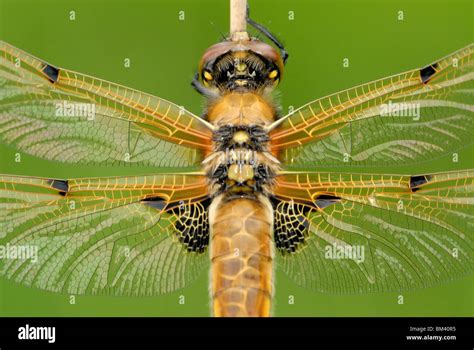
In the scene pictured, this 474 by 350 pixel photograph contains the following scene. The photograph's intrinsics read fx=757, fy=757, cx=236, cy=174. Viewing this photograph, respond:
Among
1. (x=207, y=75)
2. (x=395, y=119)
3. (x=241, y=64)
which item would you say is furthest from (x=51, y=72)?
(x=395, y=119)

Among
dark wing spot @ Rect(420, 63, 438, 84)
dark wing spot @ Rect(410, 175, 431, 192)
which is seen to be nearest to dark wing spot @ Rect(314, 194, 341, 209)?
dark wing spot @ Rect(410, 175, 431, 192)

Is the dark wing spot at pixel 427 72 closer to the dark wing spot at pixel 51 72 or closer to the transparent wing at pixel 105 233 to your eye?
the transparent wing at pixel 105 233

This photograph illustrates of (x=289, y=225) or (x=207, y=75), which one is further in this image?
(x=207, y=75)

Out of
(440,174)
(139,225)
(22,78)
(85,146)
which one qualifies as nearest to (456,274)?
(440,174)

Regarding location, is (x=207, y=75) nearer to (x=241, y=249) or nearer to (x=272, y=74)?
(x=272, y=74)

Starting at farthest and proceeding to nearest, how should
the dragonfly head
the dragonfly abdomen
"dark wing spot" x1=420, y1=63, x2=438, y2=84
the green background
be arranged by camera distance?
the green background, the dragonfly head, "dark wing spot" x1=420, y1=63, x2=438, y2=84, the dragonfly abdomen

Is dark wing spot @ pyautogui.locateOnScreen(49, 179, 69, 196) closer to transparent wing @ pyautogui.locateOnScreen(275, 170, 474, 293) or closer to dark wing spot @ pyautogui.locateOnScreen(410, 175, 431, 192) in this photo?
transparent wing @ pyautogui.locateOnScreen(275, 170, 474, 293)
